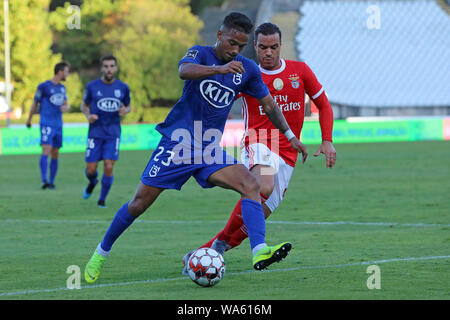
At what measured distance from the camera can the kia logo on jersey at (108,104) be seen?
558 inches

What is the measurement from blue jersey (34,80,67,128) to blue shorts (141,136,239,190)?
10898 mm

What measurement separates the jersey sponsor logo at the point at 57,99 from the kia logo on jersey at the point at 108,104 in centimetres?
364

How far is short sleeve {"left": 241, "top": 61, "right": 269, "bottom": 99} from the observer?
279 inches

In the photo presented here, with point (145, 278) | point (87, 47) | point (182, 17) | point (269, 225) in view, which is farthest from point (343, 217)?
point (87, 47)

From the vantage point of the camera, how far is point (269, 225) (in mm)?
11047

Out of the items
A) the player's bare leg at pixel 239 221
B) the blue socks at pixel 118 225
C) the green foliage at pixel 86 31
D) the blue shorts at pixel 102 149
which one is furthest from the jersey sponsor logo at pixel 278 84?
the green foliage at pixel 86 31

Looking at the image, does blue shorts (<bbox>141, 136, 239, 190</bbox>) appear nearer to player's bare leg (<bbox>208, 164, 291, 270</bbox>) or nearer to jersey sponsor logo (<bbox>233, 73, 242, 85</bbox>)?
player's bare leg (<bbox>208, 164, 291, 270</bbox>)

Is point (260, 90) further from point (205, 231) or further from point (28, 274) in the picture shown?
point (205, 231)

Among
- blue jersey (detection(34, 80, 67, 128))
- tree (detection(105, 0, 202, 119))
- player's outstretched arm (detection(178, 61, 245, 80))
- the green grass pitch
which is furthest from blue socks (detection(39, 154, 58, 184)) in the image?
tree (detection(105, 0, 202, 119))

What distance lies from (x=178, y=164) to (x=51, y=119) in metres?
11.0

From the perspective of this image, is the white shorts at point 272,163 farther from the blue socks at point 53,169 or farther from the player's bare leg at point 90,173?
the blue socks at point 53,169

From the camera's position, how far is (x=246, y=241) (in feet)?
31.9
